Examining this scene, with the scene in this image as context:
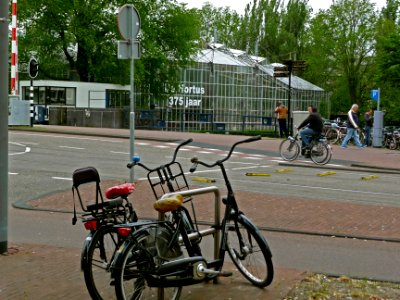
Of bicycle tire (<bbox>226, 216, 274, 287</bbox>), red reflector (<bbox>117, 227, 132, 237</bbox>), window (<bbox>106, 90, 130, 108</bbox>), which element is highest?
window (<bbox>106, 90, 130, 108</bbox>)

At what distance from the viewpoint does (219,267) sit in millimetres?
5195

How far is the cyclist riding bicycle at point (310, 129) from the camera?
19.6m

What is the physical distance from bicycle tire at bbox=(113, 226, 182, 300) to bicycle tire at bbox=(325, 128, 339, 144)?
26.1m

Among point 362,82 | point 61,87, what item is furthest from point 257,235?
point 362,82

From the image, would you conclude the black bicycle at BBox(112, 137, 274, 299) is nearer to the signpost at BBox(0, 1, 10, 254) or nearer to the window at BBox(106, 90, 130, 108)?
the signpost at BBox(0, 1, 10, 254)

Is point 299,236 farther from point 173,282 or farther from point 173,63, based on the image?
point 173,63

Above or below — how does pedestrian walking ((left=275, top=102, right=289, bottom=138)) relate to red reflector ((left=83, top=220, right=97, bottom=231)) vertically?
above

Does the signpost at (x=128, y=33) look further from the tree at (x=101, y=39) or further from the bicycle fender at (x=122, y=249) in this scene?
the tree at (x=101, y=39)

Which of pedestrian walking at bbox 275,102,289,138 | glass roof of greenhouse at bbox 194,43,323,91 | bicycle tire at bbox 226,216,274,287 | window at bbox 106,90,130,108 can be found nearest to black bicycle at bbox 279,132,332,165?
pedestrian walking at bbox 275,102,289,138

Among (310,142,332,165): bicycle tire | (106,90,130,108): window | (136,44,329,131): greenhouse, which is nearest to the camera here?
(310,142,332,165): bicycle tire

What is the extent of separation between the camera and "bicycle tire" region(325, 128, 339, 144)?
98.2 ft

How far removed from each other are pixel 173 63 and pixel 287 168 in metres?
33.3

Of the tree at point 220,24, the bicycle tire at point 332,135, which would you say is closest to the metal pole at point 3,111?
the bicycle tire at point 332,135

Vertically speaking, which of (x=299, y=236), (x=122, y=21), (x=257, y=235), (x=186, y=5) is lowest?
(x=299, y=236)
